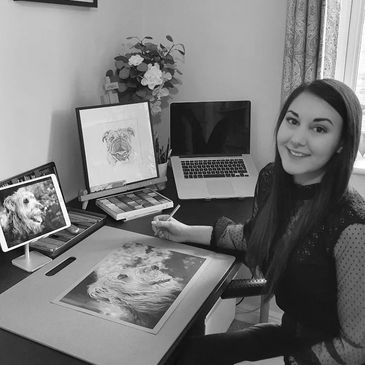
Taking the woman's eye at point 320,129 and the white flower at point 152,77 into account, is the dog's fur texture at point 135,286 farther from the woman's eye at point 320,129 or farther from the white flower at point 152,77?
the white flower at point 152,77

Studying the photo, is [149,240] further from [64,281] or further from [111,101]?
[111,101]

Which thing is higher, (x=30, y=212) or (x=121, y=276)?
(x=30, y=212)

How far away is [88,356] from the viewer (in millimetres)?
844

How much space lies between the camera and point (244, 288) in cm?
128

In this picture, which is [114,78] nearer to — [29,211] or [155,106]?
[155,106]

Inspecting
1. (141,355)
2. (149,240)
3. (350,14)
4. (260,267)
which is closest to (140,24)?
(350,14)

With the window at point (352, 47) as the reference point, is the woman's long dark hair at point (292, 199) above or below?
below

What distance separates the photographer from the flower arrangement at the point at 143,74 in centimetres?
164

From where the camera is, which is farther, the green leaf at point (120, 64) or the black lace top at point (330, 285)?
the green leaf at point (120, 64)

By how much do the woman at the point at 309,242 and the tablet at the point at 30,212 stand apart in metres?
0.33

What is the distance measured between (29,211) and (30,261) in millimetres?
131

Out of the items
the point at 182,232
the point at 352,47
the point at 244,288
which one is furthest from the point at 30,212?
the point at 352,47

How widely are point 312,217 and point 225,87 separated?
971mm

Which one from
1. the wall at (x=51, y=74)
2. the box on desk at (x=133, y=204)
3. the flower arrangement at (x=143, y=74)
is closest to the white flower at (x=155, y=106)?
the flower arrangement at (x=143, y=74)
